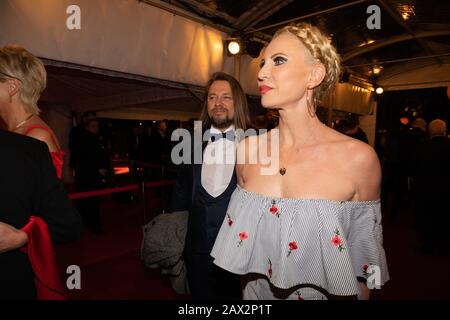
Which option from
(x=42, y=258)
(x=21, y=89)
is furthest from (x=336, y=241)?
(x=21, y=89)

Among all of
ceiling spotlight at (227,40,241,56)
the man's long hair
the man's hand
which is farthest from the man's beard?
ceiling spotlight at (227,40,241,56)

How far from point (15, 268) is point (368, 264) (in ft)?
5.18

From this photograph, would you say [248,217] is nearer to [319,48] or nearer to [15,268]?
[319,48]

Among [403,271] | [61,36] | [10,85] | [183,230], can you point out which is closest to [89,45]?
[61,36]

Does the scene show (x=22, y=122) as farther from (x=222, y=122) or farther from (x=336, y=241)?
(x=336, y=241)

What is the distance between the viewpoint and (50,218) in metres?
1.29

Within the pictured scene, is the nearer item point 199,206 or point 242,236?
point 242,236

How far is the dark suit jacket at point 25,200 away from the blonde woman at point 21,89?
62cm

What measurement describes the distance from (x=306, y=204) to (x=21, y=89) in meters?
1.73

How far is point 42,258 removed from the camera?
131 centimetres

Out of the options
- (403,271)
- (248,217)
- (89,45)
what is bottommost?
(403,271)

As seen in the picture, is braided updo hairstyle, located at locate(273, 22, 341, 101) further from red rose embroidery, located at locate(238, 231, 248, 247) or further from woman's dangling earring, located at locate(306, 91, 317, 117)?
red rose embroidery, located at locate(238, 231, 248, 247)
